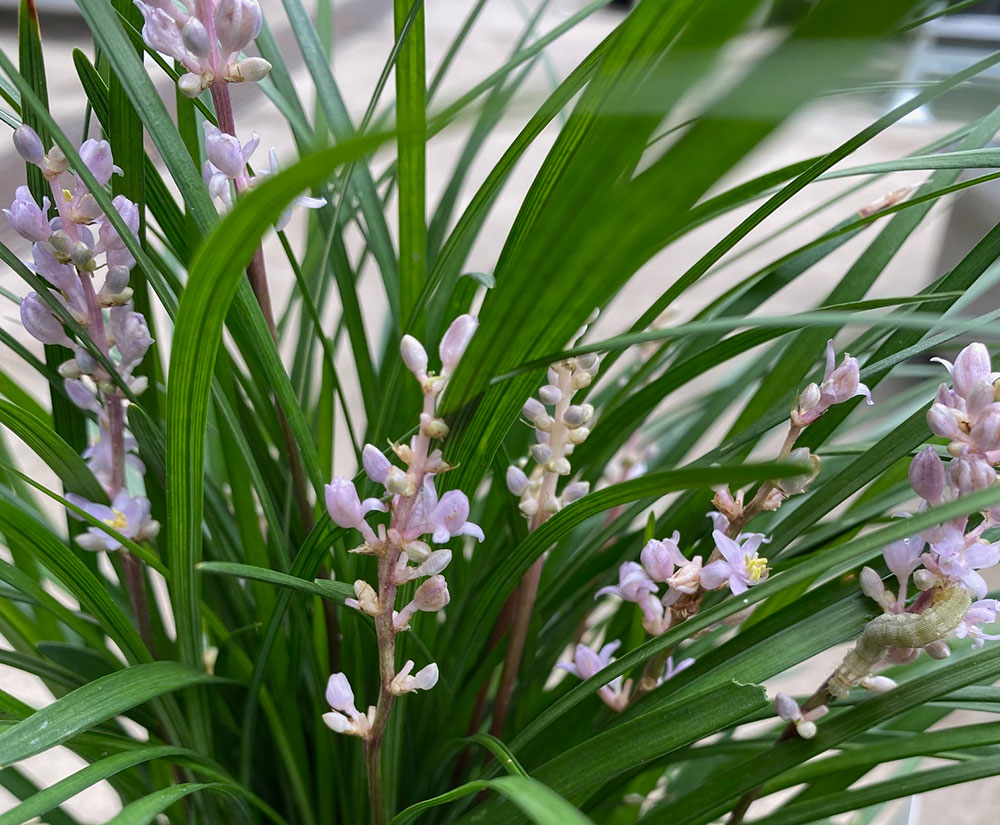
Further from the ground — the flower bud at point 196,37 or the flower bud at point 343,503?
the flower bud at point 196,37

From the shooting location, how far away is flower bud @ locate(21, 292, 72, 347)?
215 mm

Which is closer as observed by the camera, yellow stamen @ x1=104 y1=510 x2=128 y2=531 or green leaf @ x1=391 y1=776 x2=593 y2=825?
green leaf @ x1=391 y1=776 x2=593 y2=825

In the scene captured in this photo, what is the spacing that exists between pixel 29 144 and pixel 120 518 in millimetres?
98

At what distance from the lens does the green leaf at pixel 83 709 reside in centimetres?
17

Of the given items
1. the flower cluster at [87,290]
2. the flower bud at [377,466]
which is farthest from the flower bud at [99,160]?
the flower bud at [377,466]

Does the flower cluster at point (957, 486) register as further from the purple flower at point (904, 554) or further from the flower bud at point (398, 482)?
the flower bud at point (398, 482)

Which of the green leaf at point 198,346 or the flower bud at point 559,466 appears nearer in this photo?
the green leaf at point 198,346

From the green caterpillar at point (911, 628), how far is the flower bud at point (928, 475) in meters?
0.02

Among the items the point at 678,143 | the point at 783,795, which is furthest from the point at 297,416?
the point at 783,795

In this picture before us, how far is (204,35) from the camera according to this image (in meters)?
0.19

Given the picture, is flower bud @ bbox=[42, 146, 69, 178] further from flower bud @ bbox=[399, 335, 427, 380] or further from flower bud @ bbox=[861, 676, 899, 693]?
flower bud @ bbox=[861, 676, 899, 693]

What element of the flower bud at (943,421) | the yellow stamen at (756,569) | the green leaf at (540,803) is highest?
the flower bud at (943,421)

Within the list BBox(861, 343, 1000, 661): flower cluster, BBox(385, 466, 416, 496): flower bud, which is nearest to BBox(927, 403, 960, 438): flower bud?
BBox(861, 343, 1000, 661): flower cluster

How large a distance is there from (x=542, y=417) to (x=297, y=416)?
6 centimetres
